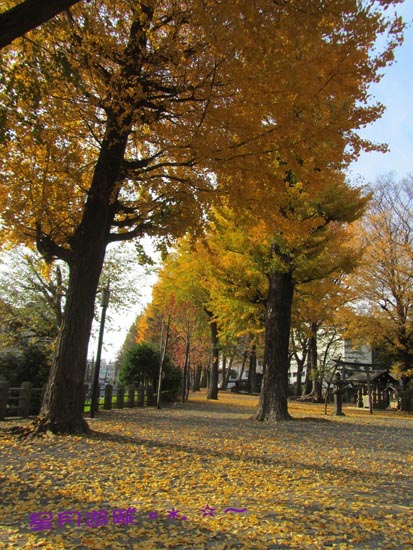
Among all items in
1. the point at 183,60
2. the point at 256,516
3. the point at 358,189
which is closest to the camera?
the point at 256,516

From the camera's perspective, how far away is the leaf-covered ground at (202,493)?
359 centimetres

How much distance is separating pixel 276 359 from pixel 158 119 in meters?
7.44

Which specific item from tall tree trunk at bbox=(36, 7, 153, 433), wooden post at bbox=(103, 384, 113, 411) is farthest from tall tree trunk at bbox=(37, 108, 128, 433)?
wooden post at bbox=(103, 384, 113, 411)

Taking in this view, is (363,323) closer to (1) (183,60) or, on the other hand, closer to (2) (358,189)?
(2) (358,189)

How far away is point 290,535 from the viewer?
368 cm

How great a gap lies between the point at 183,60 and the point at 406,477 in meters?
7.06

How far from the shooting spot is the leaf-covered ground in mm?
3586

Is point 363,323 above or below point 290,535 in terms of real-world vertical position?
above

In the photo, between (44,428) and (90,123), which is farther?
(90,123)

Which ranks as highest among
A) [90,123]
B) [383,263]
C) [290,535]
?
[383,263]

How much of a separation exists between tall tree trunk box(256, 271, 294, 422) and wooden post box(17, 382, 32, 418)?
20.5 ft

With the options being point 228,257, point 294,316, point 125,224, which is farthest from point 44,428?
point 294,316

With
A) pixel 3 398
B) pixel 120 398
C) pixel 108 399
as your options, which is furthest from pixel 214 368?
pixel 3 398

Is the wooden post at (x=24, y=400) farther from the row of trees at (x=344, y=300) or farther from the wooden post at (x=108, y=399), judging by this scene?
the row of trees at (x=344, y=300)
